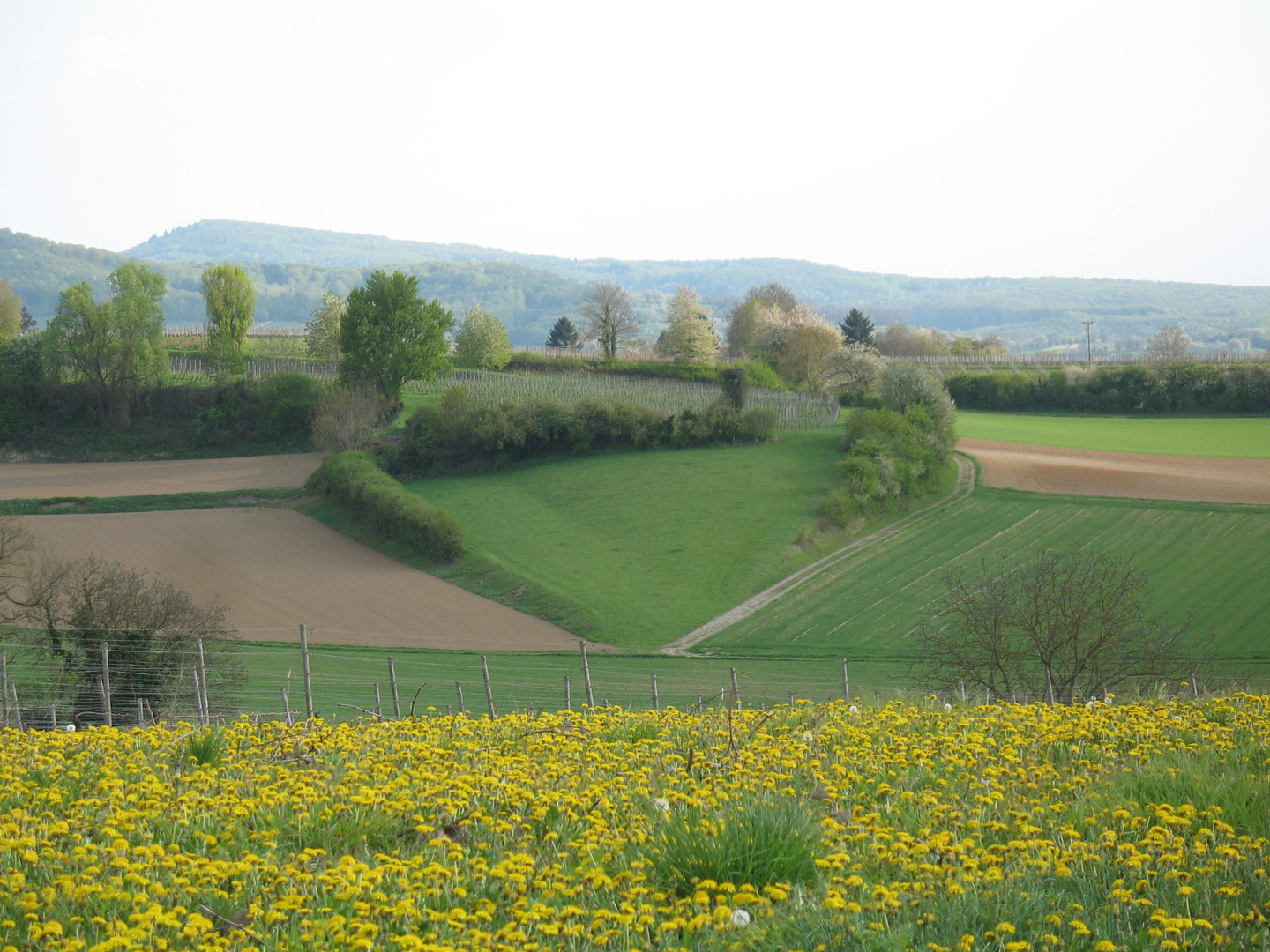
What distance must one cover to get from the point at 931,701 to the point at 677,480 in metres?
43.3

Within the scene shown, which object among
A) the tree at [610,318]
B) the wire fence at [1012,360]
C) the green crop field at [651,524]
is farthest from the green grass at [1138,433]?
the tree at [610,318]

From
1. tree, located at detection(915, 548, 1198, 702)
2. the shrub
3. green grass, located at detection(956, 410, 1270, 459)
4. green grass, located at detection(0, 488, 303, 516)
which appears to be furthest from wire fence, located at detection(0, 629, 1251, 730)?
green grass, located at detection(956, 410, 1270, 459)

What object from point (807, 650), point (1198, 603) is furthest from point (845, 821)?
point (1198, 603)

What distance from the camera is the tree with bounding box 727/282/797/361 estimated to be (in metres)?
107

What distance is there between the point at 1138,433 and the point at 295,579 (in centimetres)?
5746

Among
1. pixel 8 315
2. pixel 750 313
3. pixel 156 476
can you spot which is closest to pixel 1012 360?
pixel 750 313

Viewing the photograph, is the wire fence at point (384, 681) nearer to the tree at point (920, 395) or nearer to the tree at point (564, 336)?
the tree at point (920, 395)

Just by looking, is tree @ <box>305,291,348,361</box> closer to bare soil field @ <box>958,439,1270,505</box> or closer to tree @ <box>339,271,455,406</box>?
tree @ <box>339,271,455,406</box>

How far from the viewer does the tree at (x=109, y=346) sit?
71.0 meters

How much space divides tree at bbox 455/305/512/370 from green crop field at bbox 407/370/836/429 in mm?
5876

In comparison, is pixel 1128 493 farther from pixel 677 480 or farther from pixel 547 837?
pixel 547 837

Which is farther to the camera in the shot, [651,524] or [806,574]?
[651,524]

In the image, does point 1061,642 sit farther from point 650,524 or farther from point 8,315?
point 8,315

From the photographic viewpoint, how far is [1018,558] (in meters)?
A: 41.9
